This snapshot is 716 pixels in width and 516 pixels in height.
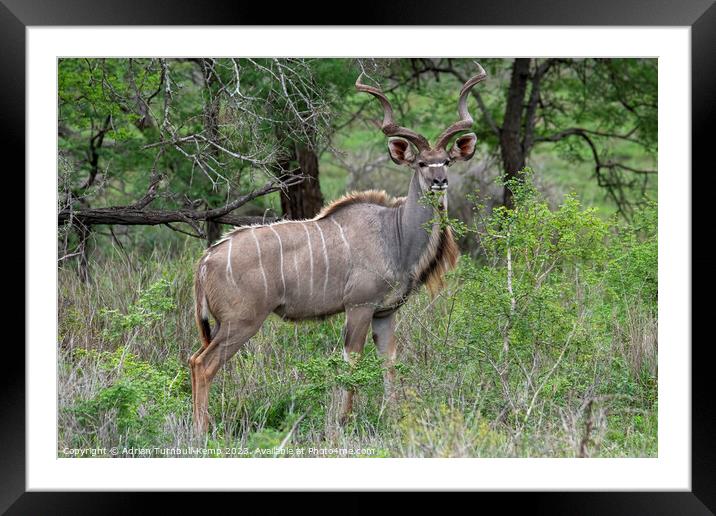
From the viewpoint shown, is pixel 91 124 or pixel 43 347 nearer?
pixel 43 347

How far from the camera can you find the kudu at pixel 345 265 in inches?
224

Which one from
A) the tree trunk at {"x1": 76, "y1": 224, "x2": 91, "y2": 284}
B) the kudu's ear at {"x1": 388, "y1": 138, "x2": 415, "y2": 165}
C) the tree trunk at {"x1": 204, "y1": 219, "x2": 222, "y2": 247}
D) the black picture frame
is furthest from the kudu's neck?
the tree trunk at {"x1": 204, "y1": 219, "x2": 222, "y2": 247}

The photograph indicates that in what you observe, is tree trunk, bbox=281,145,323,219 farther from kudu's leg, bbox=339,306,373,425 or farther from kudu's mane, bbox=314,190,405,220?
kudu's leg, bbox=339,306,373,425

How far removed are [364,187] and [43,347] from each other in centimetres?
710

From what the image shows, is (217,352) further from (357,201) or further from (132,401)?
(357,201)

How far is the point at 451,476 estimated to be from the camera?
3.97 m

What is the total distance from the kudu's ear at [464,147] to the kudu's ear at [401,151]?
0.83 feet

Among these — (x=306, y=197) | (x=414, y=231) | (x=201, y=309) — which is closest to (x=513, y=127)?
(x=306, y=197)

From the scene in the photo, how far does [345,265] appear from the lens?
5.97 metres
